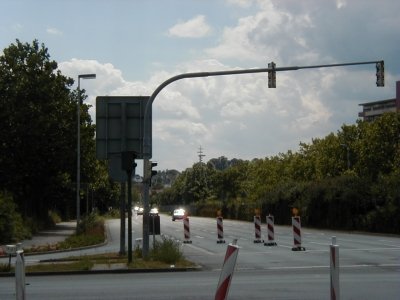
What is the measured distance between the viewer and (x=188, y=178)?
150375 mm

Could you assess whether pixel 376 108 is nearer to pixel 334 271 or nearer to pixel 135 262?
pixel 135 262

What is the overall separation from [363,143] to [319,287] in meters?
46.7

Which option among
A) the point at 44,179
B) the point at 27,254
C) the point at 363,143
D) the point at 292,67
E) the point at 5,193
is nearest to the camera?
the point at 292,67

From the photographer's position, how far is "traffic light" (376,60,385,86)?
24.8 metres

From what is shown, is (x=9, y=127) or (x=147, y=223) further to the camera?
(x=9, y=127)

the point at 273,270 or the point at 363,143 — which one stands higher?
the point at 363,143

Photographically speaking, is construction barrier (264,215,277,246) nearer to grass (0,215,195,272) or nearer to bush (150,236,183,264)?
grass (0,215,195,272)

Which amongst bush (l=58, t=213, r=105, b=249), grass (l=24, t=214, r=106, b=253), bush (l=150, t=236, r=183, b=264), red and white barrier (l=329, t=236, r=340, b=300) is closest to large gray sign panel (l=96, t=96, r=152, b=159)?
bush (l=150, t=236, r=183, b=264)

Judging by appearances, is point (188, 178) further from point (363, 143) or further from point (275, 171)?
point (363, 143)

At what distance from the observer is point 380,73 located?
24.9 m

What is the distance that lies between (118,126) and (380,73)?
10.1 m

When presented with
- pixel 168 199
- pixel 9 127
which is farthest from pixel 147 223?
pixel 168 199

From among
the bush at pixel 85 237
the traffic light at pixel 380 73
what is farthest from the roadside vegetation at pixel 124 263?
the traffic light at pixel 380 73

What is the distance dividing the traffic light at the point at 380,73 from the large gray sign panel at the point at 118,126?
9009 mm
